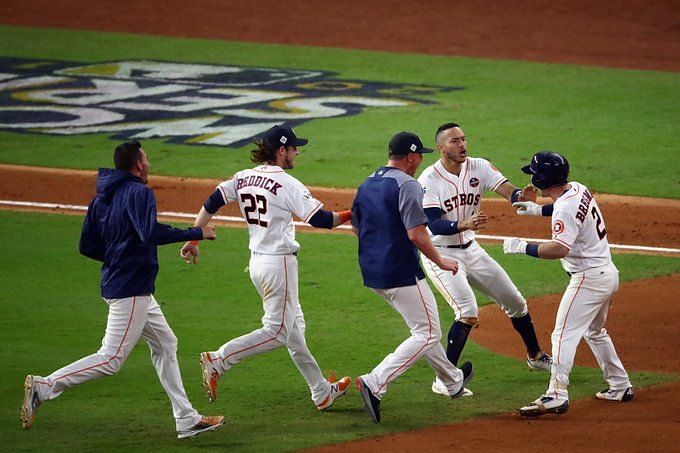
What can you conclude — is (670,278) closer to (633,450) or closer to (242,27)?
(633,450)

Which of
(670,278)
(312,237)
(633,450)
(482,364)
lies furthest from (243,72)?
(633,450)

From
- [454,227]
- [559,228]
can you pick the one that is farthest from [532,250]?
[454,227]

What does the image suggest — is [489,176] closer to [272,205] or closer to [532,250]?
[532,250]

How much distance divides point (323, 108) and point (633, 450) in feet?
45.8

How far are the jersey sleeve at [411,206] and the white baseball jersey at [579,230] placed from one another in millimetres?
926

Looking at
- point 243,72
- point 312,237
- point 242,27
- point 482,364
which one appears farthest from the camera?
point 242,27

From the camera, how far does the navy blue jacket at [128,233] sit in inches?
316

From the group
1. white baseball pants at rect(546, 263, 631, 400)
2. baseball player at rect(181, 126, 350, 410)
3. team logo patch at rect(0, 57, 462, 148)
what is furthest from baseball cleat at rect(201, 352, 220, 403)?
team logo patch at rect(0, 57, 462, 148)

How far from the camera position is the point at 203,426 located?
834cm

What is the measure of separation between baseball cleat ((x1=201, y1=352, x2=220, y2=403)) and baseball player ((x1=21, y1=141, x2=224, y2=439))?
39cm

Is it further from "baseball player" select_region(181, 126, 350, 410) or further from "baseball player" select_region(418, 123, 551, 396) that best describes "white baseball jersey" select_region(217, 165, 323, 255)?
"baseball player" select_region(418, 123, 551, 396)

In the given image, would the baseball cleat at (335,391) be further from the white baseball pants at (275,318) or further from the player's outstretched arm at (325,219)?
the player's outstretched arm at (325,219)

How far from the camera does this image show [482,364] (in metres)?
9.95

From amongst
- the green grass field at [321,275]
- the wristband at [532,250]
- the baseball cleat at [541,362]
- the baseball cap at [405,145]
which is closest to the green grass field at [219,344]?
the green grass field at [321,275]
